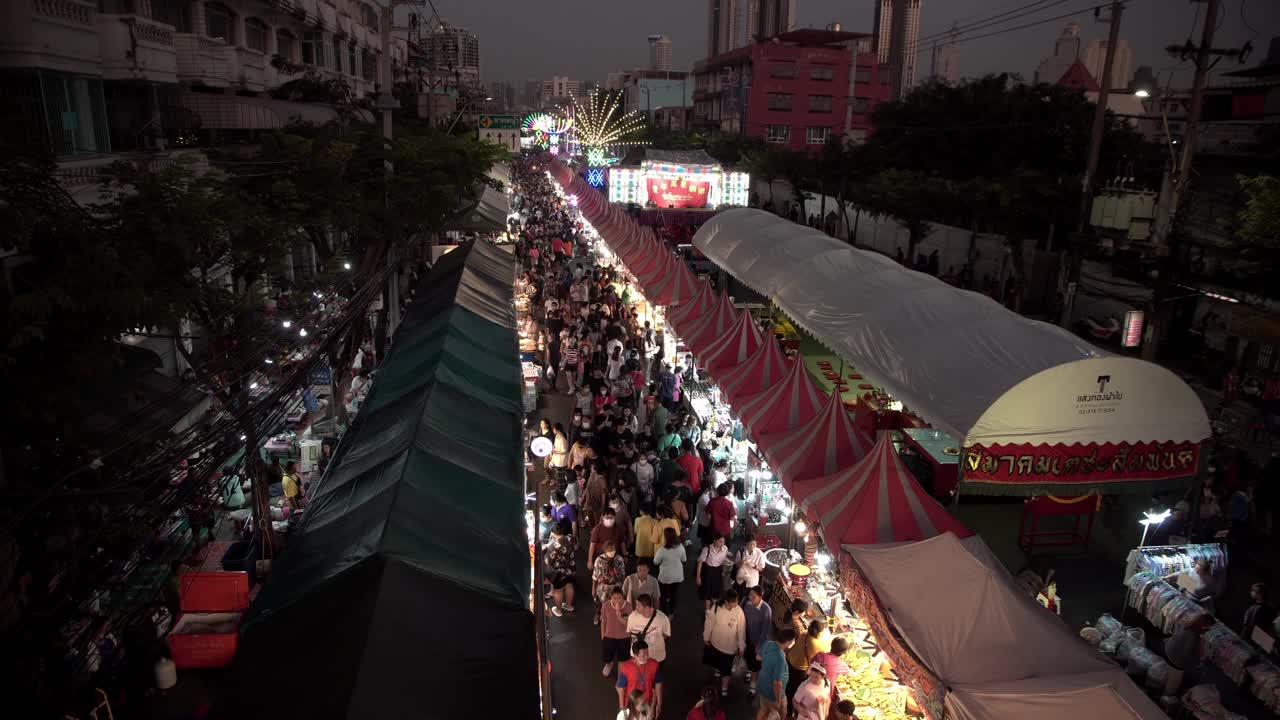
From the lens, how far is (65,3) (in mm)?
10953

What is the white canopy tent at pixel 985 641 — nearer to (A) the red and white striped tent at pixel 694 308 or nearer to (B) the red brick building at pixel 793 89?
(A) the red and white striped tent at pixel 694 308

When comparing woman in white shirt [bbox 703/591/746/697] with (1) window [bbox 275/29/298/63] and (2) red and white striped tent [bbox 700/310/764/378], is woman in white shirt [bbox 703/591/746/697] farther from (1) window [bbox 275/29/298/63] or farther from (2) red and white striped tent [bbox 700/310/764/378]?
(1) window [bbox 275/29/298/63]

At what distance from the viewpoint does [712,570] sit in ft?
30.1

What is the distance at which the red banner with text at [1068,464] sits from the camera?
9.11m

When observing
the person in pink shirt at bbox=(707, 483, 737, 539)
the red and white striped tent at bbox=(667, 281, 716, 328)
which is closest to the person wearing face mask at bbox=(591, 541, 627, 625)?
the person in pink shirt at bbox=(707, 483, 737, 539)

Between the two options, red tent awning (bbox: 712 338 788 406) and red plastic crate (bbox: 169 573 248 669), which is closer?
red plastic crate (bbox: 169 573 248 669)

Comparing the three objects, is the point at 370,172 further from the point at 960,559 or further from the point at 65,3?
the point at 960,559

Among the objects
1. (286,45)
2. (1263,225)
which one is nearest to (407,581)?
(1263,225)

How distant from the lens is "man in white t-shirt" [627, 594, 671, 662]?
7477 mm

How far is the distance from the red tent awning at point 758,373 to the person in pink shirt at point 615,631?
194 inches

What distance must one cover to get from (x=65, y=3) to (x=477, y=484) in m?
9.11

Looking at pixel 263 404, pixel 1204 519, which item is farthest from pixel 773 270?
pixel 263 404

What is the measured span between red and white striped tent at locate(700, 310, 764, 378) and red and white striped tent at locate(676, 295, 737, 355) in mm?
584

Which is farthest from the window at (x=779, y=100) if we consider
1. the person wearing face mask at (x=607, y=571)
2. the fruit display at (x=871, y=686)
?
the fruit display at (x=871, y=686)
